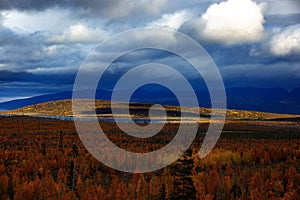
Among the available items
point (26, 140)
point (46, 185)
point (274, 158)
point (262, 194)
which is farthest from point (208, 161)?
point (26, 140)

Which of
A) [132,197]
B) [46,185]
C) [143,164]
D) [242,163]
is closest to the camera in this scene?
[132,197]

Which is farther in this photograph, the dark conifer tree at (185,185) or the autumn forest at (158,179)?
the autumn forest at (158,179)

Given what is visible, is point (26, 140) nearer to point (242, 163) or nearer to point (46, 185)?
point (242, 163)

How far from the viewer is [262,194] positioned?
2255cm

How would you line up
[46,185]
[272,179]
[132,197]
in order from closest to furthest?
[132,197]
[46,185]
[272,179]

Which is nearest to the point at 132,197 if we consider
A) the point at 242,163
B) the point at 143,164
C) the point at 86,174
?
the point at 86,174

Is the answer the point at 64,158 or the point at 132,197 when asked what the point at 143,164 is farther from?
the point at 132,197

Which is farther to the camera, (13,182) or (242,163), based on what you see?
(242,163)

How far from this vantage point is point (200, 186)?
79.5ft

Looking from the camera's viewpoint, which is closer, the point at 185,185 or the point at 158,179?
the point at 185,185

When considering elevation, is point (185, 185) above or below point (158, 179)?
above

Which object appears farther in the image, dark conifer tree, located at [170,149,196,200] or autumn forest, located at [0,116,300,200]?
autumn forest, located at [0,116,300,200]

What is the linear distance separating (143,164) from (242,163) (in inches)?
364

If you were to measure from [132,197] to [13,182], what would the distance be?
7.40 meters
